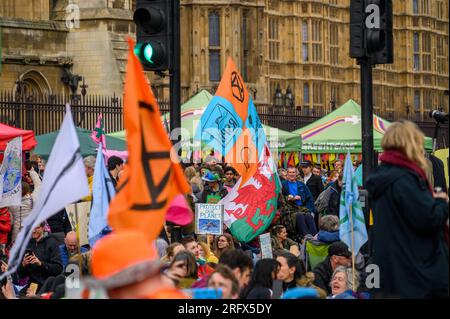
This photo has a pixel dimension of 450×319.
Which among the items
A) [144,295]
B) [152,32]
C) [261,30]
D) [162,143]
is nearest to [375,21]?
[152,32]

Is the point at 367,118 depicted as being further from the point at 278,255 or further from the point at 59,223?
the point at 59,223

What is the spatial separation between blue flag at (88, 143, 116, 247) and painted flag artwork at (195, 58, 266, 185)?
3280mm

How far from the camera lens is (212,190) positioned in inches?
685

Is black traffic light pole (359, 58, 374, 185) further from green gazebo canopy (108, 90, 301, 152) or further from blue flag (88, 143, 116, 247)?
green gazebo canopy (108, 90, 301, 152)

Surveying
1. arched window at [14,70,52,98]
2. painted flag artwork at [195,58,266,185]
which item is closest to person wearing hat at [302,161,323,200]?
painted flag artwork at [195,58,266,185]

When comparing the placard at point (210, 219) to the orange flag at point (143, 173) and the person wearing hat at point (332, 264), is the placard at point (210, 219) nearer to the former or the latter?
the person wearing hat at point (332, 264)

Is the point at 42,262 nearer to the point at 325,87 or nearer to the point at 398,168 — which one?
the point at 398,168

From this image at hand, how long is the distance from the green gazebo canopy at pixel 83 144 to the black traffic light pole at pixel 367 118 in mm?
8774

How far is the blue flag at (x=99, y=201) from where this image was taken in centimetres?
1170

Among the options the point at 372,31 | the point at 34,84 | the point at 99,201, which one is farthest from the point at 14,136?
the point at 34,84

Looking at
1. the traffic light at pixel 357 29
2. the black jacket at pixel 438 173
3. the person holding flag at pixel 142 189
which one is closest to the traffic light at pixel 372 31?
the traffic light at pixel 357 29

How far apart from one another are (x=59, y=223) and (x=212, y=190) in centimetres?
211

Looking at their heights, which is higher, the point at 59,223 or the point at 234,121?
the point at 234,121
